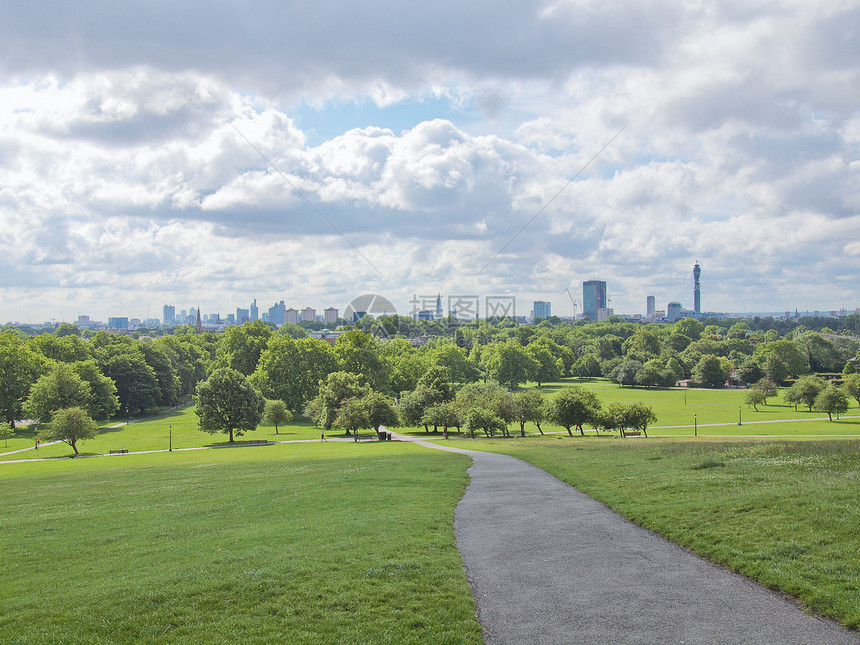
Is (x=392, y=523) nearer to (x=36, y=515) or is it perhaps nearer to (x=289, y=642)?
(x=289, y=642)

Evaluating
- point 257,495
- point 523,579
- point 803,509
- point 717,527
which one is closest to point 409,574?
point 523,579

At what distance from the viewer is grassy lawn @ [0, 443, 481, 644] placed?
8172 mm

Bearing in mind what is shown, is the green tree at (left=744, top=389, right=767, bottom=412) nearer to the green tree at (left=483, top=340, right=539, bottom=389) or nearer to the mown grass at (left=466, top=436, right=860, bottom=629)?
the green tree at (left=483, top=340, right=539, bottom=389)

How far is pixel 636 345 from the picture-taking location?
485ft

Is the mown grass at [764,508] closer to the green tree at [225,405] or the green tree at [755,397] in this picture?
the green tree at [225,405]

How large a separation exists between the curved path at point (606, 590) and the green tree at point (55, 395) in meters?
58.7

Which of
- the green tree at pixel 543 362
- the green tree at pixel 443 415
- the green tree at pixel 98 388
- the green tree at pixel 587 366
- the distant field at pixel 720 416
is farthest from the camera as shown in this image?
the green tree at pixel 587 366

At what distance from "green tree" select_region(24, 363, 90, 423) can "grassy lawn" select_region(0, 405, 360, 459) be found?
341 centimetres

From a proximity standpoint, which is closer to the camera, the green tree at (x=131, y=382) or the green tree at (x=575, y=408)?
the green tree at (x=575, y=408)

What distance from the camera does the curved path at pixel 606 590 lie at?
8.07m

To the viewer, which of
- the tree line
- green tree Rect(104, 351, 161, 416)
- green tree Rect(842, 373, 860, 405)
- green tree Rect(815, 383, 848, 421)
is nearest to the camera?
the tree line

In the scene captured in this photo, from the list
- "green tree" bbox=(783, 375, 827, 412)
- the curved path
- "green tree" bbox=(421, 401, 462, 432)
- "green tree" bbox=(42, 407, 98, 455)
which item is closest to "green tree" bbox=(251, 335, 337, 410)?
"green tree" bbox=(421, 401, 462, 432)

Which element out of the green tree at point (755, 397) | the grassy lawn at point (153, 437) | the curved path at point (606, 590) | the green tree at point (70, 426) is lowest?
the grassy lawn at point (153, 437)

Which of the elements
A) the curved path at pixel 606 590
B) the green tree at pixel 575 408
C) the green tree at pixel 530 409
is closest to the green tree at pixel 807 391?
the green tree at pixel 575 408
